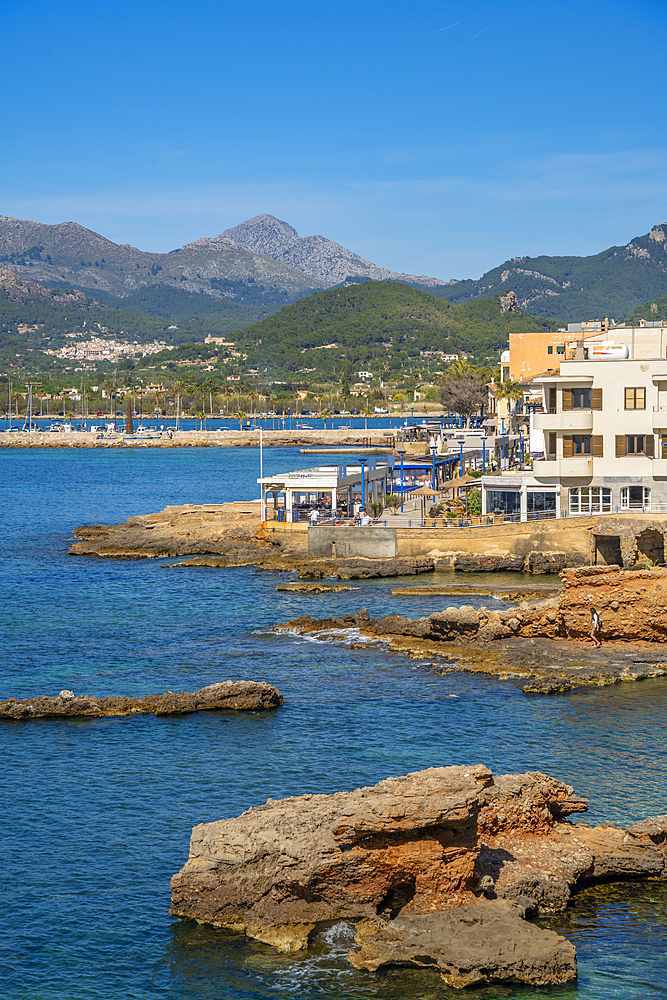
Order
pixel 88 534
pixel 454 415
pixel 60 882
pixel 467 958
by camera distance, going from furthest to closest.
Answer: pixel 454 415, pixel 88 534, pixel 60 882, pixel 467 958

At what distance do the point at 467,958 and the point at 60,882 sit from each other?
26.0ft

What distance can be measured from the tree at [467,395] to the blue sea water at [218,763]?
304 ft

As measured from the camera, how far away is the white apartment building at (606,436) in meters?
52.4

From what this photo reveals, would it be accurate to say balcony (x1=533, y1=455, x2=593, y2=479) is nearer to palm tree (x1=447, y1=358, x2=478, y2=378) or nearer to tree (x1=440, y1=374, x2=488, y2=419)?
tree (x1=440, y1=374, x2=488, y2=419)

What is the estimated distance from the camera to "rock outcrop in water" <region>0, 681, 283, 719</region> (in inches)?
1167

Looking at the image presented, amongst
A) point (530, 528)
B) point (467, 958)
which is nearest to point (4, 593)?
point (530, 528)

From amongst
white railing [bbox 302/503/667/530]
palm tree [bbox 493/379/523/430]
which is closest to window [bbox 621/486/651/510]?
white railing [bbox 302/503/667/530]

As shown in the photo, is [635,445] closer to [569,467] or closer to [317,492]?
[569,467]

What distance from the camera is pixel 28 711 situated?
29656 millimetres

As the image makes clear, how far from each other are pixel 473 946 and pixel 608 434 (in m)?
40.4

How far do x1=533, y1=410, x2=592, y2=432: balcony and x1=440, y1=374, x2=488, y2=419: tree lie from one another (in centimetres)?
8684

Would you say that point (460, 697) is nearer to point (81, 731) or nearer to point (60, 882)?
point (81, 731)

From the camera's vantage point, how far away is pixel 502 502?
61.3 meters

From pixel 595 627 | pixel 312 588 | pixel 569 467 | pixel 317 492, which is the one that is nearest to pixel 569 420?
pixel 569 467
